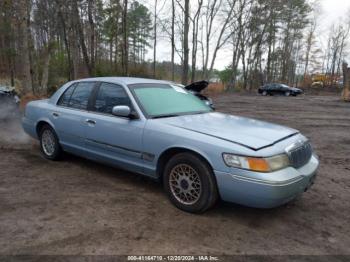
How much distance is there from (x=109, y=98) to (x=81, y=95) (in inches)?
28.1

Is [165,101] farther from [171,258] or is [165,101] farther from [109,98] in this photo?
[171,258]

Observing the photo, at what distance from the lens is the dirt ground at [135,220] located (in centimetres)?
296

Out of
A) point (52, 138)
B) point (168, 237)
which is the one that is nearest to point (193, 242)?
point (168, 237)

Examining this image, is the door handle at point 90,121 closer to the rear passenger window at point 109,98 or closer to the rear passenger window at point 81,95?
the rear passenger window at point 109,98

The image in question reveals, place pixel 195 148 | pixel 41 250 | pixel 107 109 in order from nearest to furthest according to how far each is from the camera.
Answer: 1. pixel 41 250
2. pixel 195 148
3. pixel 107 109

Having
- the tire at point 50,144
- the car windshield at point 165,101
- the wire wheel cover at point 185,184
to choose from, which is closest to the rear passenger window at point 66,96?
the tire at point 50,144

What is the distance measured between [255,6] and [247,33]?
462 centimetres

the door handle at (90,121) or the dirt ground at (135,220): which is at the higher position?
the door handle at (90,121)

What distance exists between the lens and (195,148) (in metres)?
3.47

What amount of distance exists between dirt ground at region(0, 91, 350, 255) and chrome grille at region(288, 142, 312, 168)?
26.0 inches

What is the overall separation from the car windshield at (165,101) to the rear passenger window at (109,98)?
0.16 metres

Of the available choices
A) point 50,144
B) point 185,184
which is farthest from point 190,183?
point 50,144

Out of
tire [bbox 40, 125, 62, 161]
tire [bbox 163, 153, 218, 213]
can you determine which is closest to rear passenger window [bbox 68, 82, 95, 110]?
tire [bbox 40, 125, 62, 161]

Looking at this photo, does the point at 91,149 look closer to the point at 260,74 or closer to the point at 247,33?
the point at 247,33
